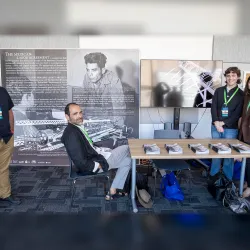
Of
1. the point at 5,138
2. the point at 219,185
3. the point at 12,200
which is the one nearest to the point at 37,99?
the point at 5,138

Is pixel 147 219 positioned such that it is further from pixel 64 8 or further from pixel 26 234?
pixel 64 8

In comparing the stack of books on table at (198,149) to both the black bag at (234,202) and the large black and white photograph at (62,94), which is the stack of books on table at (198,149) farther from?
the large black and white photograph at (62,94)

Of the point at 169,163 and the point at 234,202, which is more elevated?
the point at 169,163

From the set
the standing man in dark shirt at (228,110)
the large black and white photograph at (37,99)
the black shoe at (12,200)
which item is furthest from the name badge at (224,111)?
the black shoe at (12,200)

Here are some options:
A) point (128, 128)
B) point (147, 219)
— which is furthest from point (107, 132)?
point (147, 219)

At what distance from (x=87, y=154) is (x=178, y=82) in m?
1.68

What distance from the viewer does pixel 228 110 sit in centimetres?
251

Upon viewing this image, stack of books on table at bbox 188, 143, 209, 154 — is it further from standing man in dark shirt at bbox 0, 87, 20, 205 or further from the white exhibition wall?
standing man in dark shirt at bbox 0, 87, 20, 205

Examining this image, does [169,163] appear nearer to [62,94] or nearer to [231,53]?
[62,94]

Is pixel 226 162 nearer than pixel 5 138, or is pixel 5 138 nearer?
pixel 5 138

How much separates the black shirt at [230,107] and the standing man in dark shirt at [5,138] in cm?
207

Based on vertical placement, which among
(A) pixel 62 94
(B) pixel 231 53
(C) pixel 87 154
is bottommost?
(C) pixel 87 154

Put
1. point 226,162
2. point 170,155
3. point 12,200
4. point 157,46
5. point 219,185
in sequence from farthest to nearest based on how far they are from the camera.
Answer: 1. point 157,46
2. point 226,162
3. point 219,185
4. point 12,200
5. point 170,155

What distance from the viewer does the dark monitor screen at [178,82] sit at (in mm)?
3090
